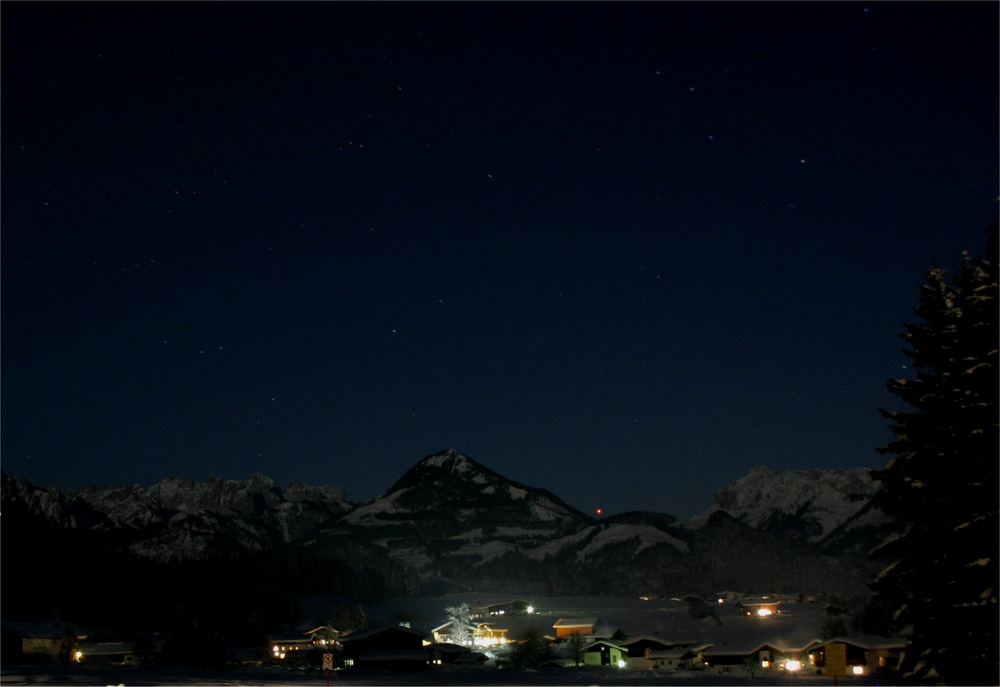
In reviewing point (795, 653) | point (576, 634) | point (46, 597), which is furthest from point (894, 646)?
point (46, 597)

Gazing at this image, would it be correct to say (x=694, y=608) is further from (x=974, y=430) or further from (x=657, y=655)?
(x=974, y=430)

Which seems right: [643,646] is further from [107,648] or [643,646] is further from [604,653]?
[107,648]

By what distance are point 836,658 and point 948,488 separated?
59791 mm

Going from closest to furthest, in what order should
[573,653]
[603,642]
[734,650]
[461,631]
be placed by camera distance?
[734,650] < [603,642] < [573,653] < [461,631]

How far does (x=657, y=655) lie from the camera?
102 metres

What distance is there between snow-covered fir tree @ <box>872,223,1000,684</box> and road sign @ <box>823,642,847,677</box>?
5420cm

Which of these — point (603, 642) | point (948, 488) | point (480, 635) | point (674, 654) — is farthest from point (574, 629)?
point (948, 488)

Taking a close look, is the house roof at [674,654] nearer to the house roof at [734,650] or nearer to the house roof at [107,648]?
the house roof at [734,650]

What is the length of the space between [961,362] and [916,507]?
457 cm

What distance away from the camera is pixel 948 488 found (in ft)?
97.7

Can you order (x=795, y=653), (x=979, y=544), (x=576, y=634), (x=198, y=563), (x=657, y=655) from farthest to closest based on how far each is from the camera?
(x=198, y=563) < (x=576, y=634) < (x=657, y=655) < (x=795, y=653) < (x=979, y=544)

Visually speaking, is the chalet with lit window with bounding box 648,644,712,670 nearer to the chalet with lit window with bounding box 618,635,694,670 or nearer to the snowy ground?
the chalet with lit window with bounding box 618,635,694,670

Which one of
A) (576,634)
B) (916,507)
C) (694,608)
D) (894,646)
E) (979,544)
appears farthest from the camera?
(694,608)

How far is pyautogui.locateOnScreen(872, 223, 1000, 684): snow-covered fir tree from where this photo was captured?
28.8 m
